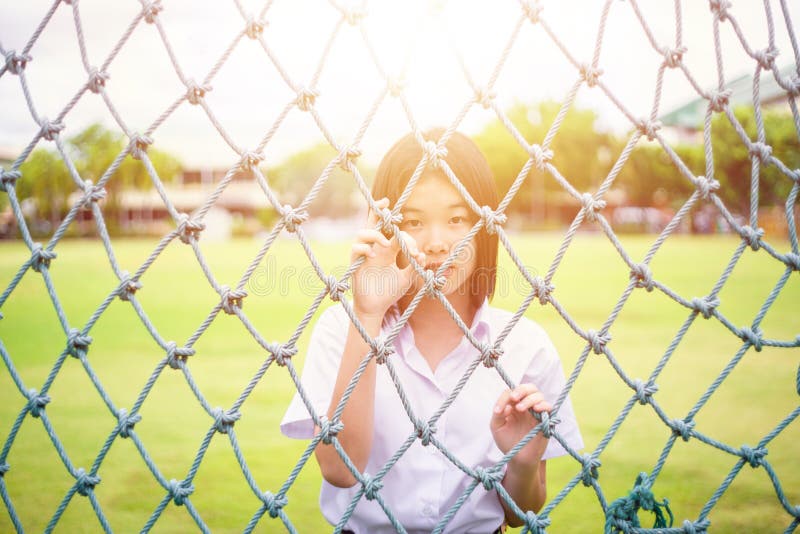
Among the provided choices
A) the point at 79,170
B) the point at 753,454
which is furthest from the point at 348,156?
the point at 79,170

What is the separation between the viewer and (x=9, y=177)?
1.04 meters

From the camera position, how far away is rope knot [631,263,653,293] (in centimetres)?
95

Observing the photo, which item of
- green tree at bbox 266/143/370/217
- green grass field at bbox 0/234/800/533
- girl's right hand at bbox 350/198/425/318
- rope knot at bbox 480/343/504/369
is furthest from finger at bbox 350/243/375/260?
green tree at bbox 266/143/370/217

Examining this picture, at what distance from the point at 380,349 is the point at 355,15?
503 millimetres

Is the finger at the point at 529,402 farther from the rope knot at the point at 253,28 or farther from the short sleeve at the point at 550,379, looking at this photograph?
the rope knot at the point at 253,28

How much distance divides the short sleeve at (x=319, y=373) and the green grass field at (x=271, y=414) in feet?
2.47

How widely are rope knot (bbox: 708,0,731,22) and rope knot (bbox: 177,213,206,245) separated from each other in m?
0.87

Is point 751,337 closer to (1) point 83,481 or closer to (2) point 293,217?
(2) point 293,217

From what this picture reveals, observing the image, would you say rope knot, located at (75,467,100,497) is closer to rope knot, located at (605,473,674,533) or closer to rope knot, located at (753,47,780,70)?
rope knot, located at (605,473,674,533)

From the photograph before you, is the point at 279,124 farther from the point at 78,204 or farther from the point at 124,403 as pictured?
the point at 124,403

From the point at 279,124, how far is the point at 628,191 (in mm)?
13934

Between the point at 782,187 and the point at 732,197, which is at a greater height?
the point at 732,197

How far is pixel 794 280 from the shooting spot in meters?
7.96

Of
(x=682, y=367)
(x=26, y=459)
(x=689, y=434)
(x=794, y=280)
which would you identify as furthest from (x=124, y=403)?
(x=794, y=280)
